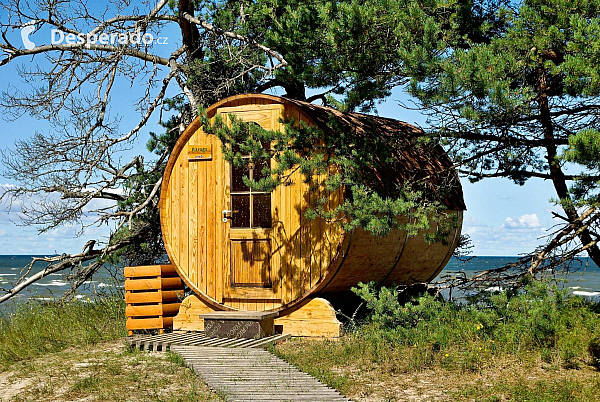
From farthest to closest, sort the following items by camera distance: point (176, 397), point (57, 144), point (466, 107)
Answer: point (57, 144) < point (466, 107) < point (176, 397)

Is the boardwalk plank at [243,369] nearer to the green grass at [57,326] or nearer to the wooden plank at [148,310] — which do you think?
the wooden plank at [148,310]

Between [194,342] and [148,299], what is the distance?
1788 mm

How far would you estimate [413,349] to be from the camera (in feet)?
27.5

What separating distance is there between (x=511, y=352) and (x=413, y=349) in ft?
3.49

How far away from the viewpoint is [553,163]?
852cm

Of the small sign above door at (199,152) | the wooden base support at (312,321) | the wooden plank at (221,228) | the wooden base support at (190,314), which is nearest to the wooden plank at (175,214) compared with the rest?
the small sign above door at (199,152)

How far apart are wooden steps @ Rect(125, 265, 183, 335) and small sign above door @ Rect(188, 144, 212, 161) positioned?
170 centimetres

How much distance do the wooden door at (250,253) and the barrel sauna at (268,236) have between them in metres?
0.01

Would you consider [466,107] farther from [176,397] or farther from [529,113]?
[176,397]

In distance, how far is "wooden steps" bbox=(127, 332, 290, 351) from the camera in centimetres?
929

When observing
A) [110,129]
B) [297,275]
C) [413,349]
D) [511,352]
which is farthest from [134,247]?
[511,352]

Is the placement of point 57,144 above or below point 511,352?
above

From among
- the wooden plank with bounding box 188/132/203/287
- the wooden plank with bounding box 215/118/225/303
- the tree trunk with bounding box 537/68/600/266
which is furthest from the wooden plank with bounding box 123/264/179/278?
the tree trunk with bounding box 537/68/600/266

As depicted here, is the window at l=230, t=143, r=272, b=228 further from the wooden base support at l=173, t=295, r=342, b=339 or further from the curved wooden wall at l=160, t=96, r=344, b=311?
the wooden base support at l=173, t=295, r=342, b=339
